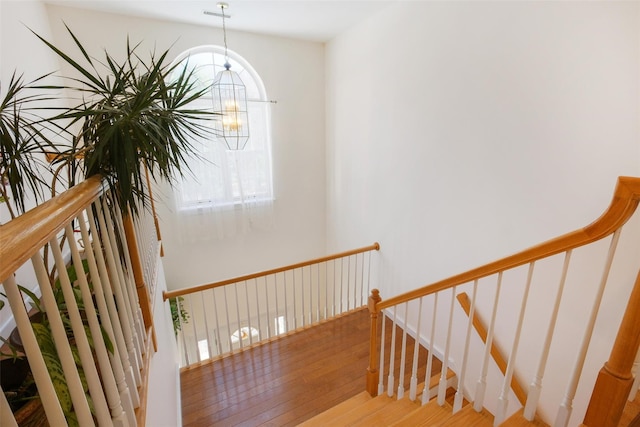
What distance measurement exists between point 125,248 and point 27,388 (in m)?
0.50

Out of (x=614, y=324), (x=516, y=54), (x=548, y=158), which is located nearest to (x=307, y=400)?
(x=614, y=324)

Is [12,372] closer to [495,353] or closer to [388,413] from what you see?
[388,413]

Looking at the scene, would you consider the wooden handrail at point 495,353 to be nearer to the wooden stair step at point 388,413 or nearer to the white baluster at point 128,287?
the wooden stair step at point 388,413

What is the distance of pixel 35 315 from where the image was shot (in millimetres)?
1204

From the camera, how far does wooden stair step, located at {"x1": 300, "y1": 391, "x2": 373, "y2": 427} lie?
1.99 m

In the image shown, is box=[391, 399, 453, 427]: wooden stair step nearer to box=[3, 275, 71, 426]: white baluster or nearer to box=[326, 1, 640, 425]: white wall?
box=[326, 1, 640, 425]: white wall

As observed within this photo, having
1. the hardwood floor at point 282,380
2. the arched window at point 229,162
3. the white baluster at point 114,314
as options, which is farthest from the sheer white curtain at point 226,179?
the white baluster at point 114,314

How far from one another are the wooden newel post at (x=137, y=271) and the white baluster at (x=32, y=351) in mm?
788

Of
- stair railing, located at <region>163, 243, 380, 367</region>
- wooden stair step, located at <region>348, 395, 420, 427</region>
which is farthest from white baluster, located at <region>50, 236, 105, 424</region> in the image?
stair railing, located at <region>163, 243, 380, 367</region>

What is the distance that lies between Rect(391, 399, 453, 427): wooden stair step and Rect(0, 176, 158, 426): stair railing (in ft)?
4.37

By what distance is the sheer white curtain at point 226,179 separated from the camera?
3594mm

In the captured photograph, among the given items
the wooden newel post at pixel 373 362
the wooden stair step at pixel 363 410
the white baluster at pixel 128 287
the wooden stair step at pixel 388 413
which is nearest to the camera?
the white baluster at pixel 128 287

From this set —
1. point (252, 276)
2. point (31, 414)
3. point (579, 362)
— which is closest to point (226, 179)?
point (252, 276)

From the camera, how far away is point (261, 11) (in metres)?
3.01
